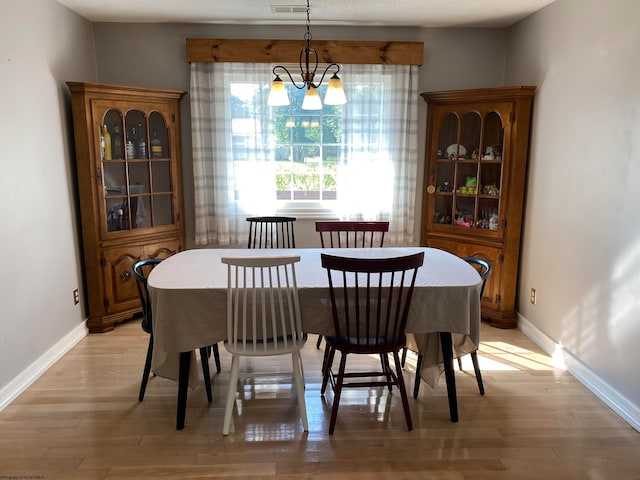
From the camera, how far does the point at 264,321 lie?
2.23 m

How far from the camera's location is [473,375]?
9.86 ft

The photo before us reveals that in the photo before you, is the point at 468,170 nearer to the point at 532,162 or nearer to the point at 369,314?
the point at 532,162

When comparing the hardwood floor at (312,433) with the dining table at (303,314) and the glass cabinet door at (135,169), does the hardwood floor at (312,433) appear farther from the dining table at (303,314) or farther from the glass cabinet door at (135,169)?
the glass cabinet door at (135,169)

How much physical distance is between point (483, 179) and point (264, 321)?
8.13ft

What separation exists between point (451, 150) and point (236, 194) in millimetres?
1918

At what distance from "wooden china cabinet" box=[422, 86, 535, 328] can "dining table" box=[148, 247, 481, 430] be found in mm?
1386

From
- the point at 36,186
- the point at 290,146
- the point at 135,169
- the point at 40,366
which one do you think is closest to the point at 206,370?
the point at 40,366

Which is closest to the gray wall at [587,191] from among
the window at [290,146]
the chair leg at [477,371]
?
the chair leg at [477,371]

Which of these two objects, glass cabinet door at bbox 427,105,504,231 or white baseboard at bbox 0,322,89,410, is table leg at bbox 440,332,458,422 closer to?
glass cabinet door at bbox 427,105,504,231

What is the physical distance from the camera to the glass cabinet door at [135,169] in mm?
3645

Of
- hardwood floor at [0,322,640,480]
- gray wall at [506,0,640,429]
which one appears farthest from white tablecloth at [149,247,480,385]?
gray wall at [506,0,640,429]

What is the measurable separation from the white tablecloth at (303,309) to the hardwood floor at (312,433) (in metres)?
0.30

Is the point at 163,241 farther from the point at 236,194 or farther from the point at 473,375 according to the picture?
the point at 473,375

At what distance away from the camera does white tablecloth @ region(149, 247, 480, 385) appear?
2262 mm
